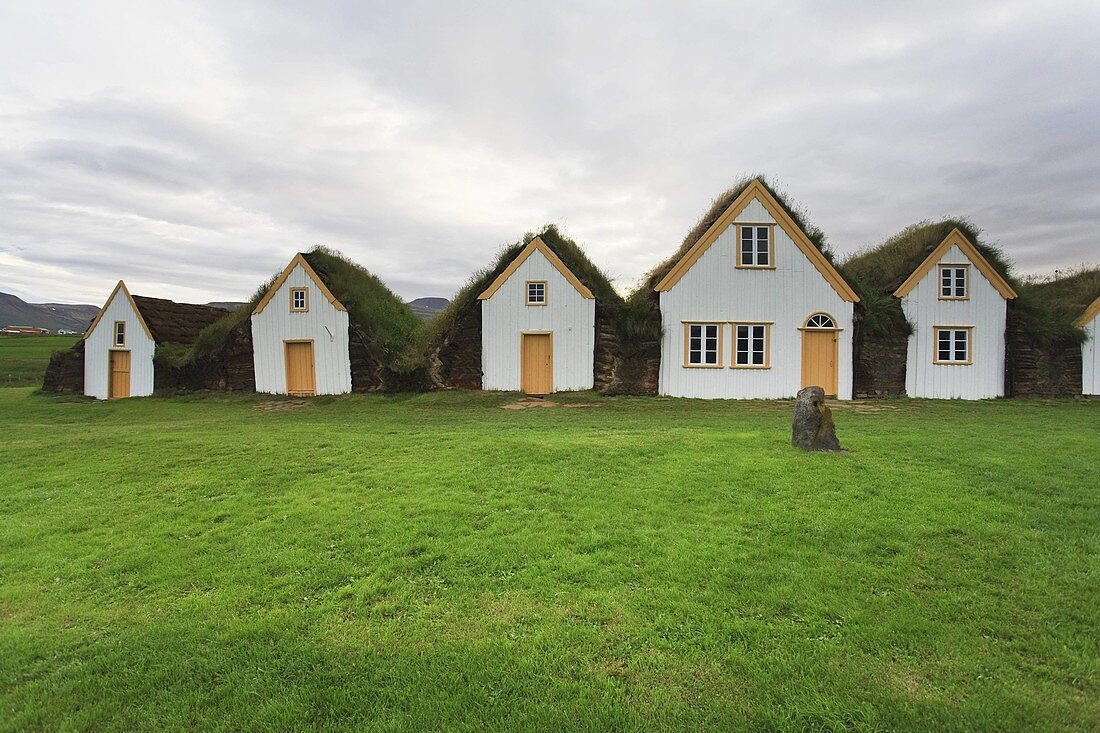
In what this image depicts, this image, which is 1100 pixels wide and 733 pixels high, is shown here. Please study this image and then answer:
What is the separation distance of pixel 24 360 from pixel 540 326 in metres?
57.3

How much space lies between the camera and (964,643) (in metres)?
3.92

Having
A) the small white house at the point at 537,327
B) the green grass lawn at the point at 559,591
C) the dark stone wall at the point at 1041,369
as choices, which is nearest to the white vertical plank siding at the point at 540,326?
the small white house at the point at 537,327

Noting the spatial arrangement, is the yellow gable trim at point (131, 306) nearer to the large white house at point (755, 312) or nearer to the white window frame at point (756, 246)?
the large white house at point (755, 312)

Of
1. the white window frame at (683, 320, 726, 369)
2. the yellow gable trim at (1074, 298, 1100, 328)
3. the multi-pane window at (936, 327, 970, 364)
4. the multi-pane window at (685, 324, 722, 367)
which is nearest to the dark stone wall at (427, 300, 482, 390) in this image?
the white window frame at (683, 320, 726, 369)

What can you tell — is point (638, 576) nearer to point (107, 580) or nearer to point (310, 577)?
point (310, 577)

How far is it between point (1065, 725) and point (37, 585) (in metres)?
8.47

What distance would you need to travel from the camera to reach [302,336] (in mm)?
25906

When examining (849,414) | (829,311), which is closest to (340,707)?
(849,414)

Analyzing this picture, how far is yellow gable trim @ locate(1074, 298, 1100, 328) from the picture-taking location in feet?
74.2

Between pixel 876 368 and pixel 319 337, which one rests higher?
pixel 319 337

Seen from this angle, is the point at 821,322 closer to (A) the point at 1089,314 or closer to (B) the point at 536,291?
(A) the point at 1089,314

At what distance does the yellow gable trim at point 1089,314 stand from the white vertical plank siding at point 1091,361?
0.18 m

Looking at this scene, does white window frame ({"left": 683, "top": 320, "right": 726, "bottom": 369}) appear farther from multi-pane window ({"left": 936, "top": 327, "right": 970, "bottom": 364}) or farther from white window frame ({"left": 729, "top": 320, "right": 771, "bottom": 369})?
multi-pane window ({"left": 936, "top": 327, "right": 970, "bottom": 364})

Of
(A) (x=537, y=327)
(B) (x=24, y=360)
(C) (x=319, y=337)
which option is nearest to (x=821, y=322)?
(A) (x=537, y=327)
